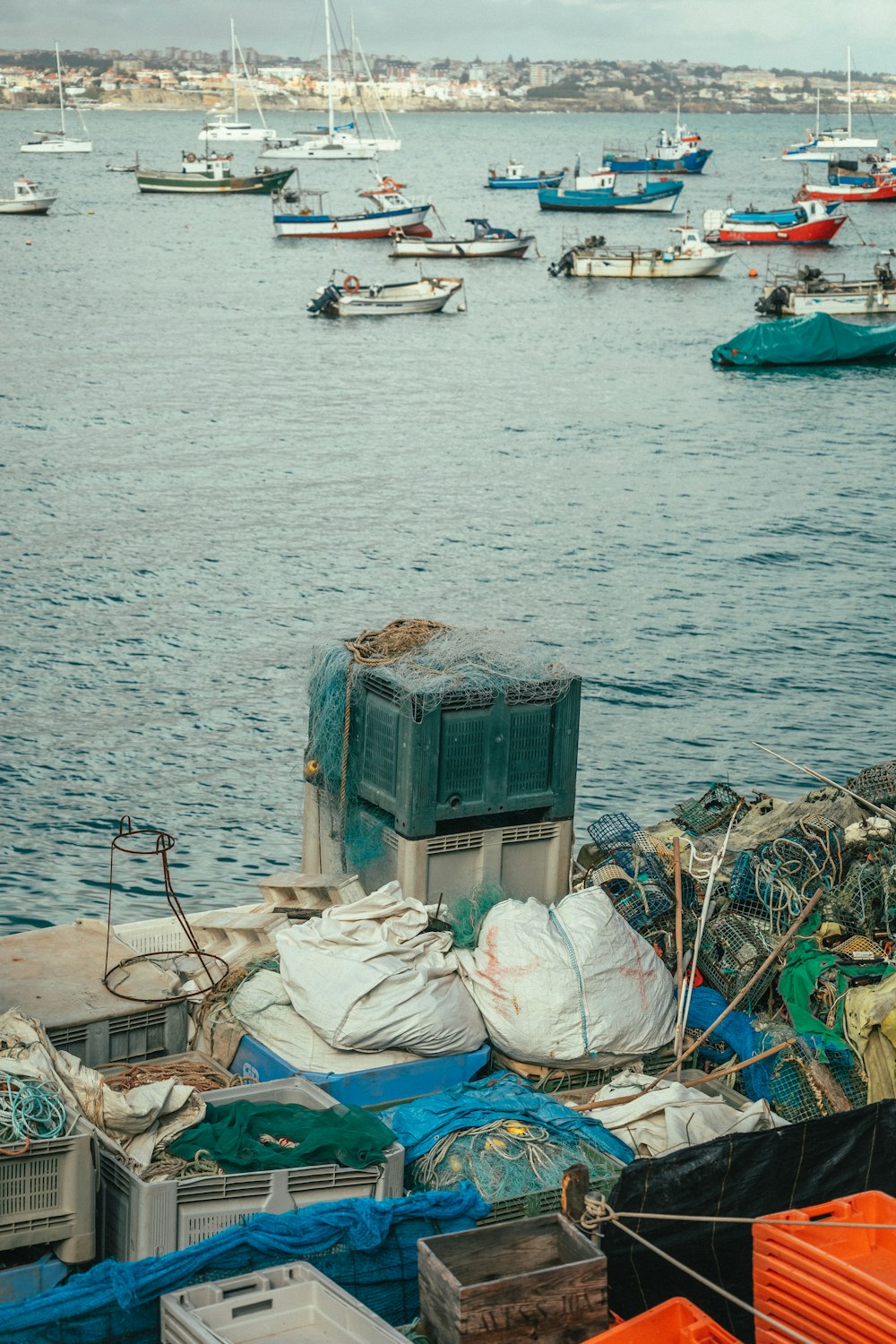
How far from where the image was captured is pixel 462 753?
6922 millimetres

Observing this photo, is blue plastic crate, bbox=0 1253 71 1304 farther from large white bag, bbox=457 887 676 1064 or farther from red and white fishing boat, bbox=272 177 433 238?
red and white fishing boat, bbox=272 177 433 238

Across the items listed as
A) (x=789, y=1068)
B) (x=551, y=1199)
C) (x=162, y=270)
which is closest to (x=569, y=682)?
(x=789, y=1068)

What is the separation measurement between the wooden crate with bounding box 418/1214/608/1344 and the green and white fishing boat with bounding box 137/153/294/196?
113 metres

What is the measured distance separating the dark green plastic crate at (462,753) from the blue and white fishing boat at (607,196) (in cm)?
9980

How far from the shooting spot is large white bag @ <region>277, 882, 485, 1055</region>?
20.1 ft

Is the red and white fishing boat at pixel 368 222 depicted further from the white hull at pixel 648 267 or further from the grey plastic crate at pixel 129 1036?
the grey plastic crate at pixel 129 1036

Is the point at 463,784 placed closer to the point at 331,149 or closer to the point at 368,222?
the point at 368,222

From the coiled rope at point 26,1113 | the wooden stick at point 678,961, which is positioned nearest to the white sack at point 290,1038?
the wooden stick at point 678,961

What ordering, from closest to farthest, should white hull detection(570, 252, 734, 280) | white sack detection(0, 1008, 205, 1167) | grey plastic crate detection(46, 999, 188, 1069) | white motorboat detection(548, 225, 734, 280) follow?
white sack detection(0, 1008, 205, 1167)
grey plastic crate detection(46, 999, 188, 1069)
white motorboat detection(548, 225, 734, 280)
white hull detection(570, 252, 734, 280)

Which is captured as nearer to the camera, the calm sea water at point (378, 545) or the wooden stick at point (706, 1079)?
the wooden stick at point (706, 1079)

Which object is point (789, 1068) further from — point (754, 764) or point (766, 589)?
point (766, 589)

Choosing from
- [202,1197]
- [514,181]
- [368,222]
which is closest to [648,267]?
[368,222]

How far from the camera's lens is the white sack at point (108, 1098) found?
5270mm

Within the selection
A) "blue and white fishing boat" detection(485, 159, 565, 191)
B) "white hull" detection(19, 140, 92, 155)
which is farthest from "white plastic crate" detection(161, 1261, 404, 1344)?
"white hull" detection(19, 140, 92, 155)
